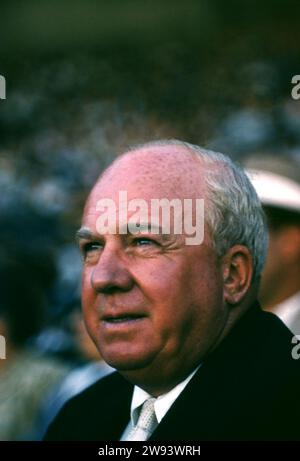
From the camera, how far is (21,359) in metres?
2.57

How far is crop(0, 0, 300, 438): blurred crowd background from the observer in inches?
107

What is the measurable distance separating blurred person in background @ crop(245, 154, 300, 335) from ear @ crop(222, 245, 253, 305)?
334 mm

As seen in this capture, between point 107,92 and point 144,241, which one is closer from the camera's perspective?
point 144,241

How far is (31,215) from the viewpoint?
2.85 m

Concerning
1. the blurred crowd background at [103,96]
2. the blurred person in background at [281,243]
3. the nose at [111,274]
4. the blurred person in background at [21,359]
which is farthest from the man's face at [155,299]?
the blurred crowd background at [103,96]

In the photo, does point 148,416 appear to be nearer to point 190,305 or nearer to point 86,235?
point 190,305

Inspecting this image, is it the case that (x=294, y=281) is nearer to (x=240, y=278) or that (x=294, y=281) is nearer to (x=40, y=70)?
(x=240, y=278)

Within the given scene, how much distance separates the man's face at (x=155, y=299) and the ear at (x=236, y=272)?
0.06 ft

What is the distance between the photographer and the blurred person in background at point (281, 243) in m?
2.20

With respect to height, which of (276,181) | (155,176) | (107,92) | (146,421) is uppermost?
(107,92)

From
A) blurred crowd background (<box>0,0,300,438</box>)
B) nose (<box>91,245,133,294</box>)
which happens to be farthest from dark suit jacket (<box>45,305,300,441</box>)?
blurred crowd background (<box>0,0,300,438</box>)

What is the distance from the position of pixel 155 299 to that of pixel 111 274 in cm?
12

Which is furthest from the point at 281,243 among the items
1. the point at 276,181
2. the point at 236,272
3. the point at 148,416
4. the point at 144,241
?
the point at 148,416
